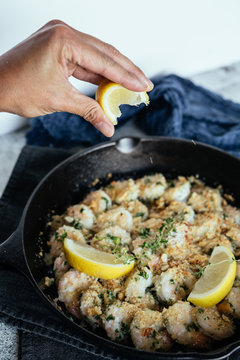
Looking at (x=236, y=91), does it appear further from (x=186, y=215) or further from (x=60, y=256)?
(x=60, y=256)

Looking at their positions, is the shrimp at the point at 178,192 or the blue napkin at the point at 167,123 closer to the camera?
the shrimp at the point at 178,192

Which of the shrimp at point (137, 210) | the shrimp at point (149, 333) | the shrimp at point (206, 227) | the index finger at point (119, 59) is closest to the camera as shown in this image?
the shrimp at point (149, 333)

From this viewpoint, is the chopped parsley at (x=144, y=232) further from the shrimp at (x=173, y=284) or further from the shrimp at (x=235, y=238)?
the shrimp at (x=235, y=238)

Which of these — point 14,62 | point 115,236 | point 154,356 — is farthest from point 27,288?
point 14,62

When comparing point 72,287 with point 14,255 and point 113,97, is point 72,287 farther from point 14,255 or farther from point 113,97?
point 113,97

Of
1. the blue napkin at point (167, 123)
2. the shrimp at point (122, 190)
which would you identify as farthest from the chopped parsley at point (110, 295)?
the blue napkin at point (167, 123)

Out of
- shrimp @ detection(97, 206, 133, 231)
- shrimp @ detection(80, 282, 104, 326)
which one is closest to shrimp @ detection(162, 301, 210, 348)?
shrimp @ detection(80, 282, 104, 326)

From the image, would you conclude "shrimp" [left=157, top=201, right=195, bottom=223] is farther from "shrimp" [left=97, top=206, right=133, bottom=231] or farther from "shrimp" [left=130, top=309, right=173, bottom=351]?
"shrimp" [left=130, top=309, right=173, bottom=351]
